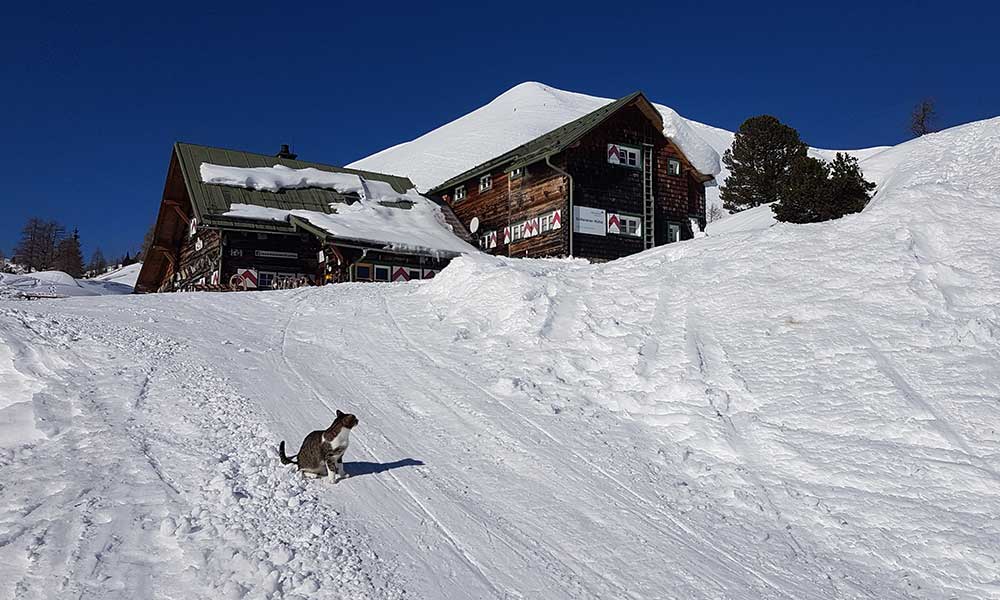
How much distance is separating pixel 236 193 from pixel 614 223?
16.3 metres

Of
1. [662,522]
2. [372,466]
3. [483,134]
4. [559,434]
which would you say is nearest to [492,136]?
[483,134]

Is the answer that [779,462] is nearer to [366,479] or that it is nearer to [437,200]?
[366,479]

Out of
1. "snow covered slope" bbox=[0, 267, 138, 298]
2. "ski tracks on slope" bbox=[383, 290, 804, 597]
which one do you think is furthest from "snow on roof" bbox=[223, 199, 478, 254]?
"ski tracks on slope" bbox=[383, 290, 804, 597]

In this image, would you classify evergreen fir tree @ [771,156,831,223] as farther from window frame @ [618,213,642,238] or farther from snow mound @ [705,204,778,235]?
window frame @ [618,213,642,238]

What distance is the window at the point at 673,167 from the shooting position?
32.9 meters

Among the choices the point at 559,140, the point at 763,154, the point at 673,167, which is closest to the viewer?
the point at 559,140

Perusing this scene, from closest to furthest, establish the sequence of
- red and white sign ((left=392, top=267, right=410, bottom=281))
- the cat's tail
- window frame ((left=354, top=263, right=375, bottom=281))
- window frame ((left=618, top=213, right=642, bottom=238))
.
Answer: the cat's tail
window frame ((left=354, top=263, right=375, bottom=281))
red and white sign ((left=392, top=267, right=410, bottom=281))
window frame ((left=618, top=213, right=642, bottom=238))

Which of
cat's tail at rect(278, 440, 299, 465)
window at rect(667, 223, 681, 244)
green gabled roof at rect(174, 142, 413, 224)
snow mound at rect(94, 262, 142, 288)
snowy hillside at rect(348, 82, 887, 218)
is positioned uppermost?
snowy hillside at rect(348, 82, 887, 218)

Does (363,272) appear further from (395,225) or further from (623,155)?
Result: (623,155)

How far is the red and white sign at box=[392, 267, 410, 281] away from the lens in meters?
29.8

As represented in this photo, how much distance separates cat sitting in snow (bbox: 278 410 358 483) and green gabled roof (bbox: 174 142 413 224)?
24124mm

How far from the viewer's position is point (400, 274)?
30.0 meters

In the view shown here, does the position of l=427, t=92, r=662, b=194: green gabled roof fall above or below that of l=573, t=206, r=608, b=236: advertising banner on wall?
above

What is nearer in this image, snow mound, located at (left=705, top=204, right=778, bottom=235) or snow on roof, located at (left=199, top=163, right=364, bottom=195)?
snow on roof, located at (left=199, top=163, right=364, bottom=195)
